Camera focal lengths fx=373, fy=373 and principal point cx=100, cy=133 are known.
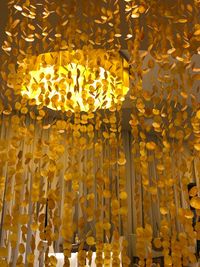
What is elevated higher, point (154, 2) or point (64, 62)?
point (154, 2)

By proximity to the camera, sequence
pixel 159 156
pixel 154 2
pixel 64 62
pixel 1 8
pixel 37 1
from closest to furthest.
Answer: pixel 159 156 → pixel 64 62 → pixel 154 2 → pixel 37 1 → pixel 1 8

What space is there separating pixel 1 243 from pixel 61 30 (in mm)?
3655

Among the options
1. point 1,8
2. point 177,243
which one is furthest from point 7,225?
point 1,8

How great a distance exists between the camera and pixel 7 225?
117cm

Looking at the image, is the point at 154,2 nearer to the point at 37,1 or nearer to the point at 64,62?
the point at 64,62

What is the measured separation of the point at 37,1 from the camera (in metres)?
2.08

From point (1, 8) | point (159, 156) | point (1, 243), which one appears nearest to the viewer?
point (159, 156)

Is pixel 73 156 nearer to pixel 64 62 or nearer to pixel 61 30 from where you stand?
pixel 64 62

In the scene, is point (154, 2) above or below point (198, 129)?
above

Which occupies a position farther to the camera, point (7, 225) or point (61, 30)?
point (61, 30)

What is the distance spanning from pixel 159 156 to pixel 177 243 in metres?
0.34

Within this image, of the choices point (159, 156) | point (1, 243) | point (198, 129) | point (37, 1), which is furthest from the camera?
point (1, 243)

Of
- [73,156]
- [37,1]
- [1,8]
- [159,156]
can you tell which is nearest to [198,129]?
[159,156]

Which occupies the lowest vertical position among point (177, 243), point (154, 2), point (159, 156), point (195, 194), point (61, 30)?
point (177, 243)
